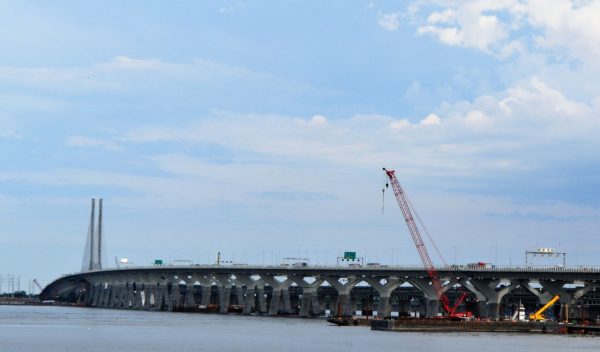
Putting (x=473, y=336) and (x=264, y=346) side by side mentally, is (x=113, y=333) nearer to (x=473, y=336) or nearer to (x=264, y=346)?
(x=264, y=346)

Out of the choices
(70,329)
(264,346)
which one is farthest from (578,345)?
(70,329)

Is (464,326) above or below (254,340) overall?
above

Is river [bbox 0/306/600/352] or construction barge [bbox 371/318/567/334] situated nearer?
river [bbox 0/306/600/352]

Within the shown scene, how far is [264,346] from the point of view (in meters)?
122

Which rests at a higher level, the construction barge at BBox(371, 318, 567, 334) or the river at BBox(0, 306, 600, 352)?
the construction barge at BBox(371, 318, 567, 334)

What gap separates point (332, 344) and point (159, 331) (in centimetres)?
3703

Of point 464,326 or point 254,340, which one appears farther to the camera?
point 464,326

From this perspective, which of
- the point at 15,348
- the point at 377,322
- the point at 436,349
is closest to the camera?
the point at 15,348

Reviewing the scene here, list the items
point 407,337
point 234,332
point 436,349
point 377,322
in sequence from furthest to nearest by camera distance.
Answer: point 377,322 → point 234,332 → point 407,337 → point 436,349

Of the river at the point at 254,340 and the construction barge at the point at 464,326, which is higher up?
the construction barge at the point at 464,326

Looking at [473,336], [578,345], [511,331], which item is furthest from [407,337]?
[511,331]

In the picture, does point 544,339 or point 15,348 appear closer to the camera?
point 15,348

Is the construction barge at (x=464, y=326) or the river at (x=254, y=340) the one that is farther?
the construction barge at (x=464, y=326)

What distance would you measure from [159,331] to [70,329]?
14476mm
